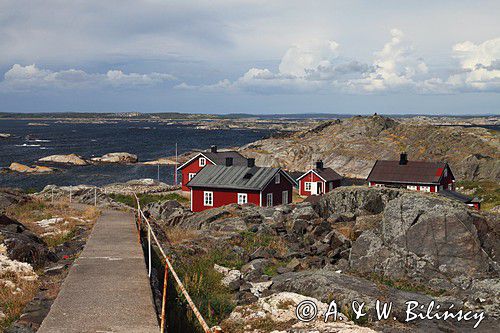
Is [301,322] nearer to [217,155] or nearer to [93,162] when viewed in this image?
[217,155]

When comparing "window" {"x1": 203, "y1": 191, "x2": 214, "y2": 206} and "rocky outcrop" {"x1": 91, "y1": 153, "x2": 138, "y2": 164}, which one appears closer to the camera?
"window" {"x1": 203, "y1": 191, "x2": 214, "y2": 206}

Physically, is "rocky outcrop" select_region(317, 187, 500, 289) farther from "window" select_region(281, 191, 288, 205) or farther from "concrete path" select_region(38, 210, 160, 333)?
"window" select_region(281, 191, 288, 205)

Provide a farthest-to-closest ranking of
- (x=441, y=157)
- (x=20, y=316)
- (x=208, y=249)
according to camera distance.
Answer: (x=441, y=157) → (x=208, y=249) → (x=20, y=316)

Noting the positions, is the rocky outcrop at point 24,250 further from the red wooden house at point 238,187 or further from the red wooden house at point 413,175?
the red wooden house at point 413,175

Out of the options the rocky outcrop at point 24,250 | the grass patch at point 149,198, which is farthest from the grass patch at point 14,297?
the grass patch at point 149,198

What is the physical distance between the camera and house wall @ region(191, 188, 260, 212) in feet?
140

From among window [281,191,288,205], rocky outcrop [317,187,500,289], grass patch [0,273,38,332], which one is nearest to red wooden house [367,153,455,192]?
window [281,191,288,205]

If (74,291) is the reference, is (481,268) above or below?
below

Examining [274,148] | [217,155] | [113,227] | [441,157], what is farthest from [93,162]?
[113,227]

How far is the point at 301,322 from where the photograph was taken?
413 inches

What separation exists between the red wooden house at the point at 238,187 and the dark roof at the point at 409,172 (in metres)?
12.8

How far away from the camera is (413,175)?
5212 cm

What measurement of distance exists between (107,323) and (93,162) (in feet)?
331

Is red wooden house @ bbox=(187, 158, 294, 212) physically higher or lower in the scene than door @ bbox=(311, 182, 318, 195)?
higher
